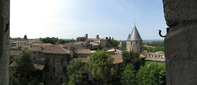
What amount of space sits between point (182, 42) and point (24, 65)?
19.2 meters

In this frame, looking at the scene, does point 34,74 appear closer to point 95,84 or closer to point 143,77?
point 95,84

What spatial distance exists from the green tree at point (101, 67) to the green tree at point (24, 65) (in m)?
8.36


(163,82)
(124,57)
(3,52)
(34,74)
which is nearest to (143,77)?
(163,82)

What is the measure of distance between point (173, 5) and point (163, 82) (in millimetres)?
16163

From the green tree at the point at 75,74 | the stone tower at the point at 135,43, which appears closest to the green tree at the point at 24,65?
the green tree at the point at 75,74

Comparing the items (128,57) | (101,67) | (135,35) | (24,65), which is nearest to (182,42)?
(101,67)

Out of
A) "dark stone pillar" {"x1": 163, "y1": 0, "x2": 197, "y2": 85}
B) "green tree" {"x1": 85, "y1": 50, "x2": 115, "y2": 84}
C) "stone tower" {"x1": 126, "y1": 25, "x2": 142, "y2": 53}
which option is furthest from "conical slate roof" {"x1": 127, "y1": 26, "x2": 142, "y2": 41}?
"dark stone pillar" {"x1": 163, "y1": 0, "x2": 197, "y2": 85}

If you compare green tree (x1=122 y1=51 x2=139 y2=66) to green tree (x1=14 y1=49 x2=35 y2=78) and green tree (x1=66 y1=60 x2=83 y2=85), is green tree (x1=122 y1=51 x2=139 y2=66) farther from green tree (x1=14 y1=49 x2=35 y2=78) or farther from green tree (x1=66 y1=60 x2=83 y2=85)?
green tree (x1=14 y1=49 x2=35 y2=78)

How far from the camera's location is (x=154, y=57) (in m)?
26.8

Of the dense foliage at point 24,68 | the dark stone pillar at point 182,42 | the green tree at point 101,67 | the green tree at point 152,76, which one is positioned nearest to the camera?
the dark stone pillar at point 182,42

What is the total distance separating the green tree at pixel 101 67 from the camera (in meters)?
15.4

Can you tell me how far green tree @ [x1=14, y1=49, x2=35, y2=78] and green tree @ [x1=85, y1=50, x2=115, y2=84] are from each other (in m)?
8.36

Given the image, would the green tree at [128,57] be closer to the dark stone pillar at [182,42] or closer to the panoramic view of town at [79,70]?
the panoramic view of town at [79,70]

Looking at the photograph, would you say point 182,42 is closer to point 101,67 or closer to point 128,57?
point 101,67
